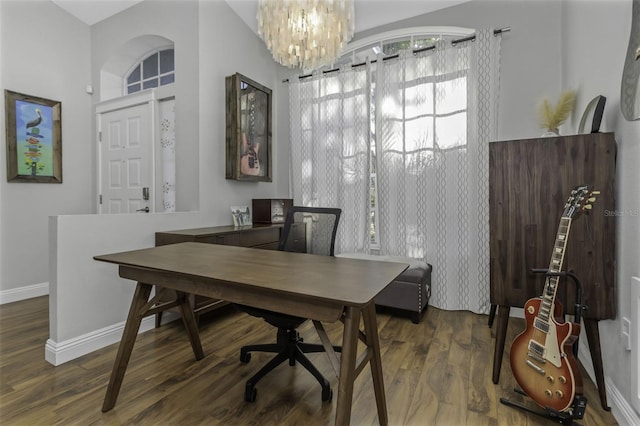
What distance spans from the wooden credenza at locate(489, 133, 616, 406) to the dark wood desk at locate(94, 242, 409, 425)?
732 millimetres

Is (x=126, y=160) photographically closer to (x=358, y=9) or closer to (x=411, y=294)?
(x=358, y=9)

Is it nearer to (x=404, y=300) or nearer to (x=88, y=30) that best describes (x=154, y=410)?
(x=404, y=300)

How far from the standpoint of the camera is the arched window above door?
3.60m

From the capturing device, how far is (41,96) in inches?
133

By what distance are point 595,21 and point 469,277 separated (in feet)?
6.88

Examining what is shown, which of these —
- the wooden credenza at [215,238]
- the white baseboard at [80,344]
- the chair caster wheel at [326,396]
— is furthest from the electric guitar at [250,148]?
the chair caster wheel at [326,396]

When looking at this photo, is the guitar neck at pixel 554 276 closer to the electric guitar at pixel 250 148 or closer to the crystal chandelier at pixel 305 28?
the crystal chandelier at pixel 305 28

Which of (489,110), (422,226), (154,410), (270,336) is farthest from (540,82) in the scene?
(154,410)

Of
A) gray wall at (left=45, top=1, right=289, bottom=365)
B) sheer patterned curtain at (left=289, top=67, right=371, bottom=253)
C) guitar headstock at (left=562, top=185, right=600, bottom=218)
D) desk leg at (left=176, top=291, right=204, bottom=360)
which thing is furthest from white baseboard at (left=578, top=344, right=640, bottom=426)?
gray wall at (left=45, top=1, right=289, bottom=365)

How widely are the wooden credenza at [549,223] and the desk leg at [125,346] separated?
6.43ft

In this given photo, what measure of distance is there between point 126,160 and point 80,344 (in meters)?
2.19

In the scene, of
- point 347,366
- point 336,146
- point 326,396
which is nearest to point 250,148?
point 336,146

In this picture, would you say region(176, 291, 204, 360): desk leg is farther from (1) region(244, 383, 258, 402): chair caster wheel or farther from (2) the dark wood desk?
(1) region(244, 383, 258, 402): chair caster wheel

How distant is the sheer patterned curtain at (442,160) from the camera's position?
2.89 meters
